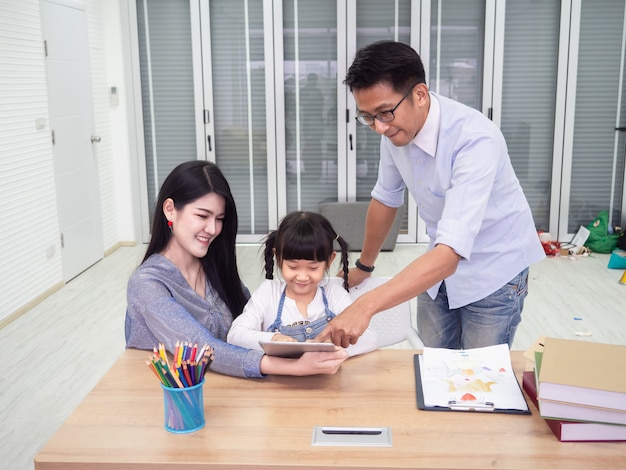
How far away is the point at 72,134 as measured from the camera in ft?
16.8

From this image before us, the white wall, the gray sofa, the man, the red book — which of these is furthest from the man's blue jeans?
the gray sofa

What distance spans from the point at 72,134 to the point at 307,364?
398 centimetres

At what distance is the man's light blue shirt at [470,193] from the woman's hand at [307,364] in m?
0.42

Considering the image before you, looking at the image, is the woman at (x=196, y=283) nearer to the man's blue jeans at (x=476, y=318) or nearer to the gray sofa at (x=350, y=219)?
the man's blue jeans at (x=476, y=318)

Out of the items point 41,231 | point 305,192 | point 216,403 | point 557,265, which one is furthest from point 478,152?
point 305,192

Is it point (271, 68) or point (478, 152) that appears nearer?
point (478, 152)

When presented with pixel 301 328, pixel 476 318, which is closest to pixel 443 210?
pixel 476 318

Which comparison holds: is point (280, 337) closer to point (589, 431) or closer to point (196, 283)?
point (196, 283)

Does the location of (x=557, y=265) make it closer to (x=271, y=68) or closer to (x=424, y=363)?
(x=271, y=68)

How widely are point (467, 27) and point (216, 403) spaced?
16.1 feet

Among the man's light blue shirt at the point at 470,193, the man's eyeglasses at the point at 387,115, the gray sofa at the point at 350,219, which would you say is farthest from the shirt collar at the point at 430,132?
the gray sofa at the point at 350,219

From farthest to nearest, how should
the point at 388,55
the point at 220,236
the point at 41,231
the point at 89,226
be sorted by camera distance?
the point at 89,226, the point at 41,231, the point at 220,236, the point at 388,55

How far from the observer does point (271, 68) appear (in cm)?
589

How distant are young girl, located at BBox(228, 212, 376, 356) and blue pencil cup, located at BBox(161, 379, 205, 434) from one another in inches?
18.6
